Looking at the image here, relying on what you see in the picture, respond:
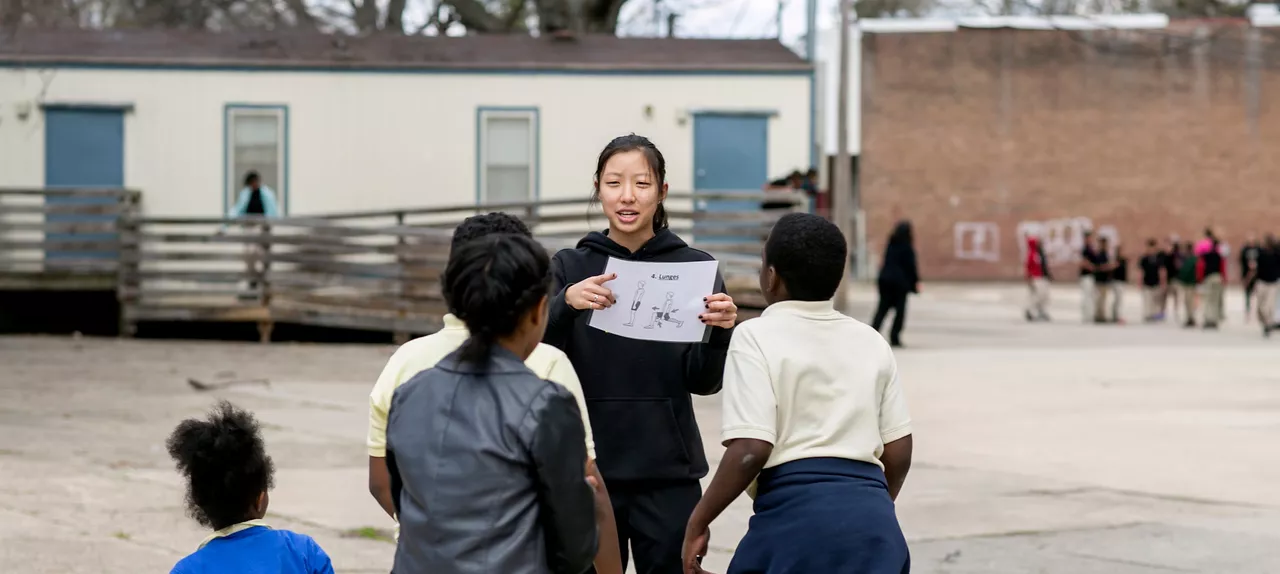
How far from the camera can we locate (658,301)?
13.0ft

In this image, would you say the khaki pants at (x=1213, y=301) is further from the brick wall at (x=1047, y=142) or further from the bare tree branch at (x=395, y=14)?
the brick wall at (x=1047, y=142)

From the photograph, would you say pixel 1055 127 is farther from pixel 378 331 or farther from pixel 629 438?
pixel 629 438

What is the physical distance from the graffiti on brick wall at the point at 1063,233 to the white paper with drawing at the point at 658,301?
4189 cm

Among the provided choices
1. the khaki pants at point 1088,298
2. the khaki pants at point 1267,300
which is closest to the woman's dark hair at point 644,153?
the khaki pants at point 1267,300

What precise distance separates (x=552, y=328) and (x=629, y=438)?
0.33 metres

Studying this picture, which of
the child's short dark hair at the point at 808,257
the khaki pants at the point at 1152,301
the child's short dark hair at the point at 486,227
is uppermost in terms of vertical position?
the child's short dark hair at the point at 486,227

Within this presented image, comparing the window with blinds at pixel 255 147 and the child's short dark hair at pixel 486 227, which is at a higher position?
the window with blinds at pixel 255 147

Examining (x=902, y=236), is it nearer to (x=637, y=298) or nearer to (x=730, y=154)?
(x=730, y=154)

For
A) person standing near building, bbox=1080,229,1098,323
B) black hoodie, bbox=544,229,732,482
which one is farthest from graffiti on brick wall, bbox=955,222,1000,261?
black hoodie, bbox=544,229,732,482

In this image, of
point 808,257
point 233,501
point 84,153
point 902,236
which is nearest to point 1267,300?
point 902,236

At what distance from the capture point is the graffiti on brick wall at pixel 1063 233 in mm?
44688

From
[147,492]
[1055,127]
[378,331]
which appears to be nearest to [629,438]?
[147,492]

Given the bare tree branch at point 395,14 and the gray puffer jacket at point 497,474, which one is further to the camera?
the bare tree branch at point 395,14

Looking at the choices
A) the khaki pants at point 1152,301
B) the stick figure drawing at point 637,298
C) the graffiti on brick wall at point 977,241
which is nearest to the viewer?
the stick figure drawing at point 637,298
